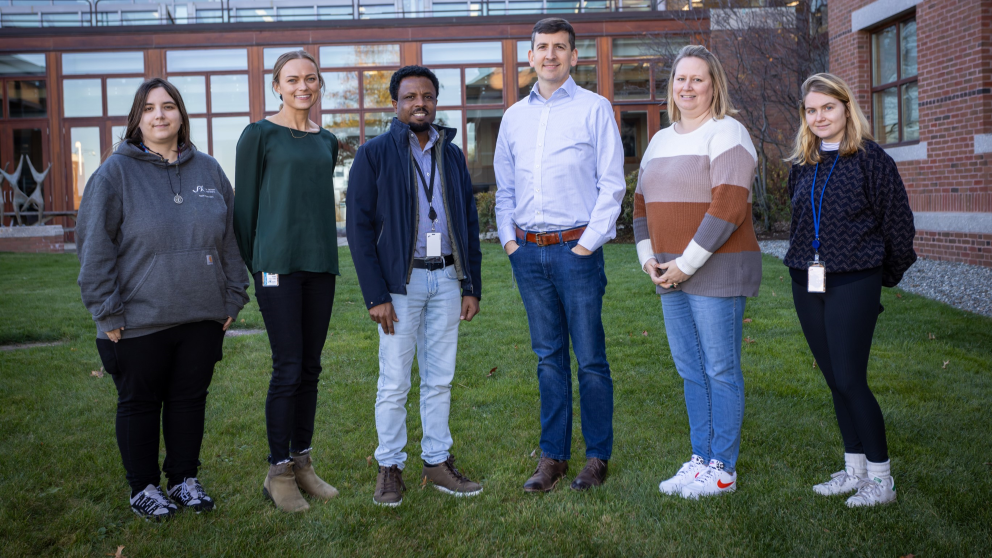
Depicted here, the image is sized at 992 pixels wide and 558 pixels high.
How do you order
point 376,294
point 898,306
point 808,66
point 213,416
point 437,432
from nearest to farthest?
point 376,294, point 437,432, point 213,416, point 898,306, point 808,66

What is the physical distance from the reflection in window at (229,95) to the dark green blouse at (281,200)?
19581 millimetres

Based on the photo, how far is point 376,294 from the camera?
11.6ft

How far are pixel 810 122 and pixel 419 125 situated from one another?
1.98 metres

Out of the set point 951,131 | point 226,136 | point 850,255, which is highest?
point 226,136

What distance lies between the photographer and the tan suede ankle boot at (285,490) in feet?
11.9

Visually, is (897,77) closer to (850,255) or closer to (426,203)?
(850,255)

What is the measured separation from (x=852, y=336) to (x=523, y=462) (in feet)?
6.24

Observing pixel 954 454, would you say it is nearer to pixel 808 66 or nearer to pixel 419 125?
pixel 419 125

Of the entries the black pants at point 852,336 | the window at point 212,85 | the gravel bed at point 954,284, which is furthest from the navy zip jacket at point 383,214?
the window at point 212,85

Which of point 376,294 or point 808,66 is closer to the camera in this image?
point 376,294

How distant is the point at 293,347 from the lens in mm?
3615

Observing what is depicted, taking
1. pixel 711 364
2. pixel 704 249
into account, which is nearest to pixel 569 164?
pixel 704 249

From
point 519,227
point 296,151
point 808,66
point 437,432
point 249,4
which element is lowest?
point 437,432

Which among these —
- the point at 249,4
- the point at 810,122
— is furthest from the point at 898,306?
the point at 249,4
